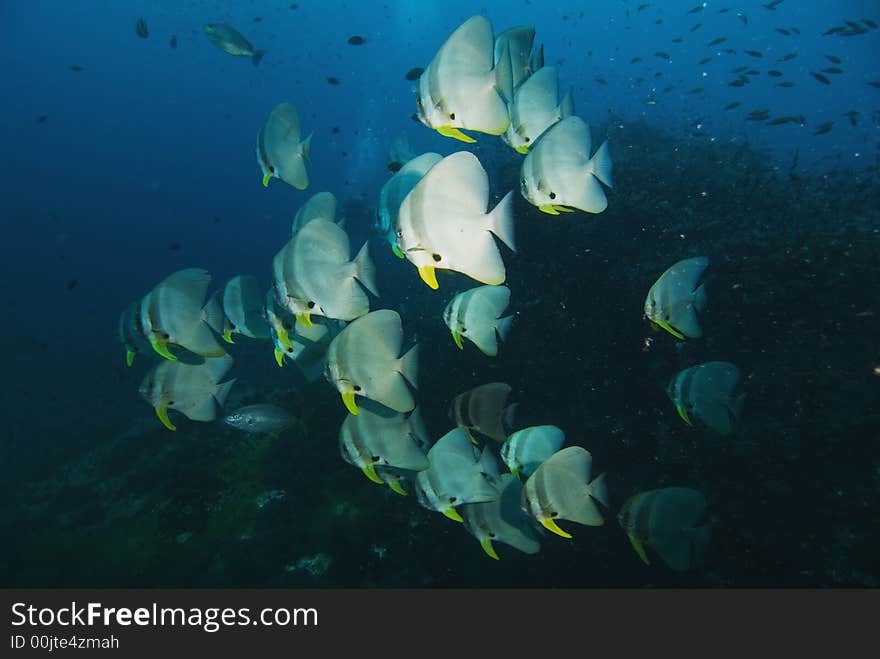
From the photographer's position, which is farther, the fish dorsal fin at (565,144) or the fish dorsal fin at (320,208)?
the fish dorsal fin at (320,208)

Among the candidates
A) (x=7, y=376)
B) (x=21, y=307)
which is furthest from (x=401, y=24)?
(x=7, y=376)

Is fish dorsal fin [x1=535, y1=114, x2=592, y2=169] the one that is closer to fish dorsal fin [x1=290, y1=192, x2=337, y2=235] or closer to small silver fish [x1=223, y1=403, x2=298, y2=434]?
fish dorsal fin [x1=290, y1=192, x2=337, y2=235]

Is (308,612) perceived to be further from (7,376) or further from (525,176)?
(7,376)

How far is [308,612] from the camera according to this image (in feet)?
12.8

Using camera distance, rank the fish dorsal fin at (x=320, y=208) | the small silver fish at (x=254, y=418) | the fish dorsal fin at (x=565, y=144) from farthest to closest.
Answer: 1. the small silver fish at (x=254, y=418)
2. the fish dorsal fin at (x=320, y=208)
3. the fish dorsal fin at (x=565, y=144)

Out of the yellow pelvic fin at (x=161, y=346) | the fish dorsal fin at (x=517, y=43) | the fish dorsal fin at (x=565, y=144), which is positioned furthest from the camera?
the yellow pelvic fin at (x=161, y=346)

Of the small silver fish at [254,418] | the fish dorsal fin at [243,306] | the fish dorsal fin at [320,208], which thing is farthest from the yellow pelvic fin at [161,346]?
the fish dorsal fin at [320,208]

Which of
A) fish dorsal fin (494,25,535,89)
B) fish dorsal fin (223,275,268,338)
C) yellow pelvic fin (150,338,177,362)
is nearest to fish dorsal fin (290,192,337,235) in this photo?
fish dorsal fin (223,275,268,338)

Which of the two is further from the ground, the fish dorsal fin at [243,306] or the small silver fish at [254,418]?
the fish dorsal fin at [243,306]

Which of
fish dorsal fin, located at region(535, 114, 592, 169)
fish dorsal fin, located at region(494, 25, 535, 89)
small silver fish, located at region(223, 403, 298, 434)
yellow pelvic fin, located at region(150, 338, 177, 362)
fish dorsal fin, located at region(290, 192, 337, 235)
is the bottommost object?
small silver fish, located at region(223, 403, 298, 434)

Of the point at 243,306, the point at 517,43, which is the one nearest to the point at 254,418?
the point at 243,306

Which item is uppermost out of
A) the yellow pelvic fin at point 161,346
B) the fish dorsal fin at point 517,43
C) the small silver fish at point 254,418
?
the fish dorsal fin at point 517,43

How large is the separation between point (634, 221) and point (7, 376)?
26414 mm

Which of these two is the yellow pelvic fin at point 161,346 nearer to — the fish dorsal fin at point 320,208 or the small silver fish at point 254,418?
Answer: the small silver fish at point 254,418
